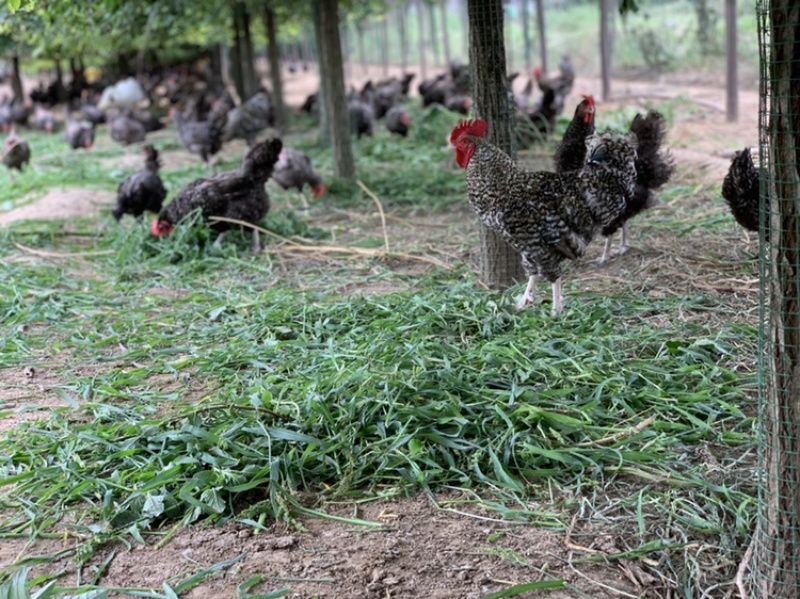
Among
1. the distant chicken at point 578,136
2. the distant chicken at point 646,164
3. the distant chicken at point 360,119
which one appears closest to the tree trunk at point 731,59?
the distant chicken at point 360,119

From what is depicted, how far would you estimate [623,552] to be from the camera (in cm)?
283

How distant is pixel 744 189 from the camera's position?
560 cm

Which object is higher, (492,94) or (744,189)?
(492,94)

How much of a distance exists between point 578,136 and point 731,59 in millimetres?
7397

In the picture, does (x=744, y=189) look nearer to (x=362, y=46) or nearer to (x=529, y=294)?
(x=529, y=294)

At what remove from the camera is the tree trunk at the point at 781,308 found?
7.55 feet

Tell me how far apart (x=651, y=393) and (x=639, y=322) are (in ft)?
3.69

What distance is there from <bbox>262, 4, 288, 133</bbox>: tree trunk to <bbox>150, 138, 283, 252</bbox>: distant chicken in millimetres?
8044

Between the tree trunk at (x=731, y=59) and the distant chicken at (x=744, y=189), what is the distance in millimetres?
7075

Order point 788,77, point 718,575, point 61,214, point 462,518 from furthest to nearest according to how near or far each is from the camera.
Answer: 1. point 61,214
2. point 462,518
3. point 718,575
4. point 788,77

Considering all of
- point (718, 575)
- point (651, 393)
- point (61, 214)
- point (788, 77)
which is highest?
point (788, 77)

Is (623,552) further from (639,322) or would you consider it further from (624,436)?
(639,322)

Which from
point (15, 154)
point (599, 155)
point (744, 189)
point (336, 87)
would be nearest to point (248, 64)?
point (15, 154)

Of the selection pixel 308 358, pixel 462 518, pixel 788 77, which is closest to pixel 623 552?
pixel 462 518
